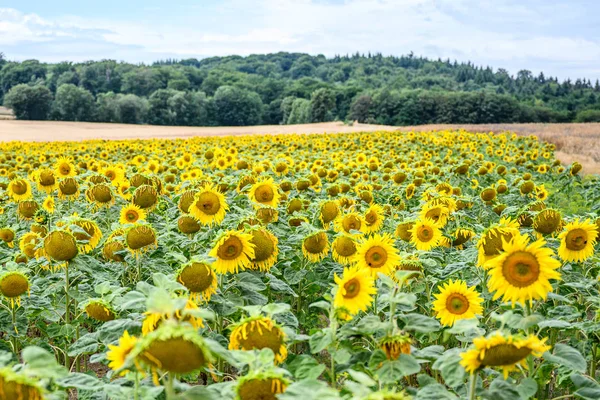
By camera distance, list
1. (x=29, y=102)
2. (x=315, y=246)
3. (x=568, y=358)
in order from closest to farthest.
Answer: (x=568, y=358) → (x=315, y=246) → (x=29, y=102)

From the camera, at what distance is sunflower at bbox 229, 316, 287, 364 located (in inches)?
78.0

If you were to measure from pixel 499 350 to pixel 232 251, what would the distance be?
1.62 m

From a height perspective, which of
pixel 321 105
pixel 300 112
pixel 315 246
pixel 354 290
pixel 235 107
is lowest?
pixel 315 246

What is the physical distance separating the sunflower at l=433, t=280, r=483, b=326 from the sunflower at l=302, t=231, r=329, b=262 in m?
1.02

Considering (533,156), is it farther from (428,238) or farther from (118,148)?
(118,148)

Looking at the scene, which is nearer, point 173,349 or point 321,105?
point 173,349

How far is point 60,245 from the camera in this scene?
3.29 m

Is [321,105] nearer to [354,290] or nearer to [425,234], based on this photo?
[425,234]

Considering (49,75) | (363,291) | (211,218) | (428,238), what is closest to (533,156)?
(428,238)

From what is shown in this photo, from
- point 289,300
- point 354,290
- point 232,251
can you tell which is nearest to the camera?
point 354,290

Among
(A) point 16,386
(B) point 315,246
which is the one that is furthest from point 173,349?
(B) point 315,246

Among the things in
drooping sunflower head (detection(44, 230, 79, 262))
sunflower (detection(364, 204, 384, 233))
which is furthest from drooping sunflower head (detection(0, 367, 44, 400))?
sunflower (detection(364, 204, 384, 233))

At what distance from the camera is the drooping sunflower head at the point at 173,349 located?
4.80ft

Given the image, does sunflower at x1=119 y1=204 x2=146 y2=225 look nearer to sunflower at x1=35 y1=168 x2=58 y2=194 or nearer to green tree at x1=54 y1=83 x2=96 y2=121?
sunflower at x1=35 y1=168 x2=58 y2=194
